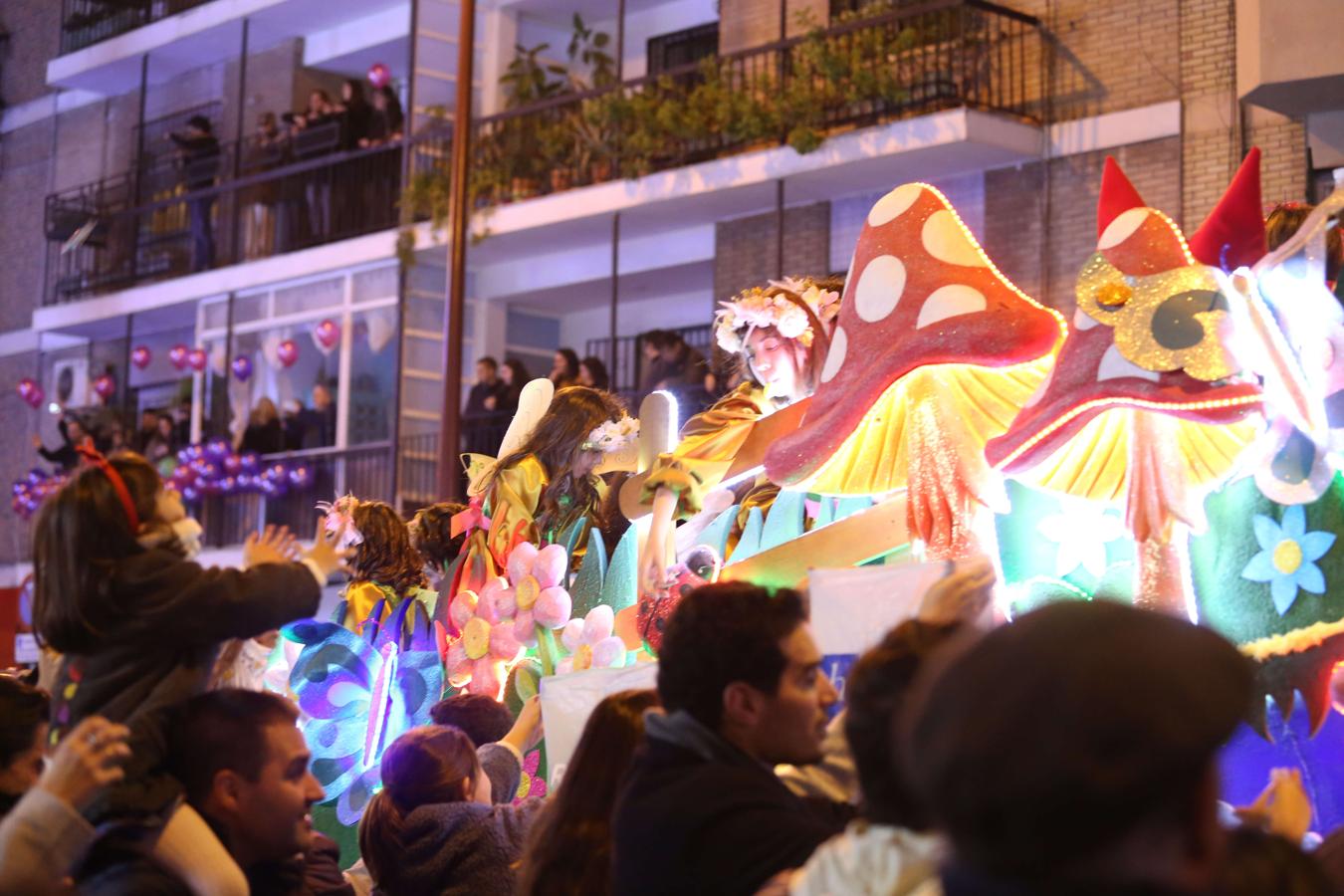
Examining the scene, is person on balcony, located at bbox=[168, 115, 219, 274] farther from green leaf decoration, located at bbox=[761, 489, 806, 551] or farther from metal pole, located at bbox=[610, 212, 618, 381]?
green leaf decoration, located at bbox=[761, 489, 806, 551]

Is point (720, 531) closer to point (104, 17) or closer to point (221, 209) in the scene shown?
point (221, 209)

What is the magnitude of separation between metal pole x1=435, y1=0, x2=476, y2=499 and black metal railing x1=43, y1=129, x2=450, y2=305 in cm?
797

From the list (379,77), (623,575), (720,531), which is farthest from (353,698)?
(379,77)

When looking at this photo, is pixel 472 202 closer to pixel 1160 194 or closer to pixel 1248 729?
pixel 1160 194

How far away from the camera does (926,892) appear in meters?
2.74

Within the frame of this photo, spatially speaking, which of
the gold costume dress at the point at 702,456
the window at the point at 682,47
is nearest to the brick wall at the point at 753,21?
the window at the point at 682,47

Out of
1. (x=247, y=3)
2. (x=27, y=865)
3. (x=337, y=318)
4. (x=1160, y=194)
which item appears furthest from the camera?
(x=247, y=3)

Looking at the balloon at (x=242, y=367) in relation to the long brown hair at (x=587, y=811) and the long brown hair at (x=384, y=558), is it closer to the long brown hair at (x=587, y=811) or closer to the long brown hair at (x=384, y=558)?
the long brown hair at (x=384, y=558)

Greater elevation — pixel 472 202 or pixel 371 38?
pixel 371 38

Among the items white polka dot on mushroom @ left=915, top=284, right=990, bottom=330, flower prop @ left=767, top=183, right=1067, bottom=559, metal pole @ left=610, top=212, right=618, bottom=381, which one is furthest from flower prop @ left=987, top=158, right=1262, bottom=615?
metal pole @ left=610, top=212, right=618, bottom=381

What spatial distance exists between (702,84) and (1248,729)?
50.4 ft

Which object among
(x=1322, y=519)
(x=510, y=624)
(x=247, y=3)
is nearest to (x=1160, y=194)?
(x=510, y=624)

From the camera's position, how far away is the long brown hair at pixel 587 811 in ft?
13.3

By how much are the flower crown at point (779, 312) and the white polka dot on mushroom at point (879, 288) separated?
15.1 inches
